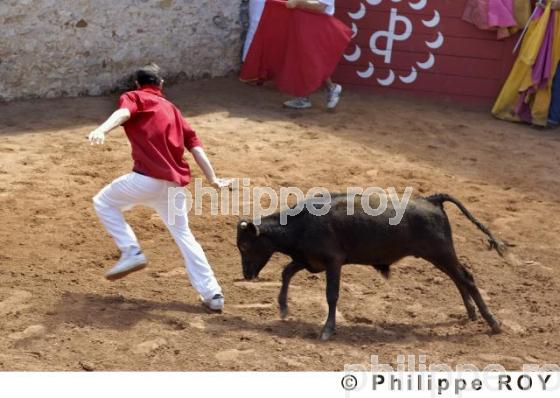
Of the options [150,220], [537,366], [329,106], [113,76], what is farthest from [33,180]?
[537,366]

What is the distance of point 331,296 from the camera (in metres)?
5.82

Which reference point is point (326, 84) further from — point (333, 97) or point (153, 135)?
point (153, 135)

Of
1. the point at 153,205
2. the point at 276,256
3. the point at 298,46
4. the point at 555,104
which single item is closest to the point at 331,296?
the point at 153,205

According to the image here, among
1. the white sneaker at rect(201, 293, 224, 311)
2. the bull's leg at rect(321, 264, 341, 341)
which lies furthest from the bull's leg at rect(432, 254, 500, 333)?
the white sneaker at rect(201, 293, 224, 311)

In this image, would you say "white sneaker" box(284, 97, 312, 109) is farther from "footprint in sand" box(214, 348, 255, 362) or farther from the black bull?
"footprint in sand" box(214, 348, 255, 362)

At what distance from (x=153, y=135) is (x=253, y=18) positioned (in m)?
5.55

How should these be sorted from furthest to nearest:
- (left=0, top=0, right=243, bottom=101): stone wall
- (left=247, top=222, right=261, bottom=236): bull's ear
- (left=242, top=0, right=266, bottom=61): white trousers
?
Result: 1. (left=242, top=0, right=266, bottom=61): white trousers
2. (left=0, top=0, right=243, bottom=101): stone wall
3. (left=247, top=222, right=261, bottom=236): bull's ear

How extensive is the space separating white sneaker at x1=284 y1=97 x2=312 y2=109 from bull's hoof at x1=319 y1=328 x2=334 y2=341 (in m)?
5.17

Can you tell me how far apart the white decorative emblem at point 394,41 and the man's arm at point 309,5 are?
99 centimetres

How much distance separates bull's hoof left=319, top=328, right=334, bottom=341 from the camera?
5.79 metres

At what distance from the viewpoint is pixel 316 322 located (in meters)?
6.13

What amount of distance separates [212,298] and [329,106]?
4957mm

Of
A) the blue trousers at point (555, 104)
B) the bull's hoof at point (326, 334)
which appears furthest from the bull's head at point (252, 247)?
the blue trousers at point (555, 104)

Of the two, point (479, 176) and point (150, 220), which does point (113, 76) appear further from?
point (479, 176)
